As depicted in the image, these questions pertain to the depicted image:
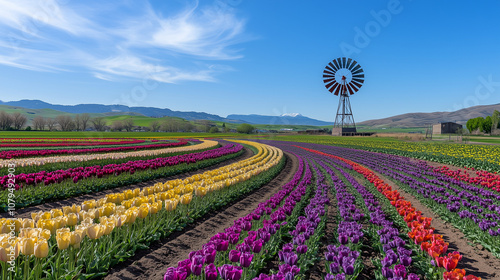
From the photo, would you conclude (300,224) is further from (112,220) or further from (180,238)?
(112,220)

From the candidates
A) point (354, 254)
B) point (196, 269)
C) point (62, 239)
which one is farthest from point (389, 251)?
point (62, 239)

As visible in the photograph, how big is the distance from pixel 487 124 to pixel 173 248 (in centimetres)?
13219

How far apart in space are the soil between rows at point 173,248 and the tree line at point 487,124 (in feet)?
401

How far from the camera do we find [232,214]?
29.7ft

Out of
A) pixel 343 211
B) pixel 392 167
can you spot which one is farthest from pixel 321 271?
pixel 392 167

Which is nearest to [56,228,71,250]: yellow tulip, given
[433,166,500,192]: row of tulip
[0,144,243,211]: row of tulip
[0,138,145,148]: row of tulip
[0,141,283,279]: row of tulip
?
[0,141,283,279]: row of tulip

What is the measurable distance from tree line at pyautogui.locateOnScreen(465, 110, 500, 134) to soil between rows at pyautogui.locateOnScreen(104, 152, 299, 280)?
401 ft

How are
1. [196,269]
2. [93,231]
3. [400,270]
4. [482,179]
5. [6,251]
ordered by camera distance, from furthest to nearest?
[482,179], [93,231], [400,270], [6,251], [196,269]

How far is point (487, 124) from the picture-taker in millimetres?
100438

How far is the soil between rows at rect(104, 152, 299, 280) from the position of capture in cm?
493

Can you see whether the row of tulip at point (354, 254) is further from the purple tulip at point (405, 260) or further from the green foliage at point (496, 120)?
the green foliage at point (496, 120)

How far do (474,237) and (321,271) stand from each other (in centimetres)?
434

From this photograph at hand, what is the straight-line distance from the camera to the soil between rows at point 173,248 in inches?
194

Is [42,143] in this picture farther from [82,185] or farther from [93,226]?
[93,226]
